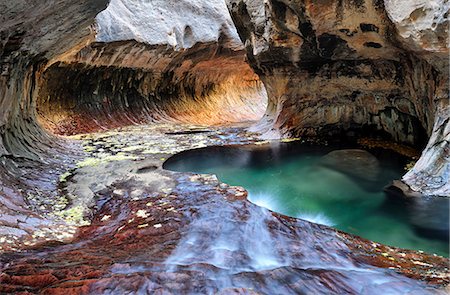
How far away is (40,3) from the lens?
17.4 ft

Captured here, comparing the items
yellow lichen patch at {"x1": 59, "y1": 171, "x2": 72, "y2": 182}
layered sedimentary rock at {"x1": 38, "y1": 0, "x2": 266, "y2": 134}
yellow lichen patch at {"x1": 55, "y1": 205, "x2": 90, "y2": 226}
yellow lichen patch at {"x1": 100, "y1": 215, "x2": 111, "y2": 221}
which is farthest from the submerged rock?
layered sedimentary rock at {"x1": 38, "y1": 0, "x2": 266, "y2": 134}

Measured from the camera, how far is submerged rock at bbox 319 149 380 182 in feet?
24.3

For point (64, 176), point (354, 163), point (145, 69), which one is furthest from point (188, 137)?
point (145, 69)

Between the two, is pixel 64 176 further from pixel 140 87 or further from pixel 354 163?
pixel 140 87

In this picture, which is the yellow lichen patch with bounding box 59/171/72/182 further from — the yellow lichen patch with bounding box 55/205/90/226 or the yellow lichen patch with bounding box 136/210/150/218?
the yellow lichen patch with bounding box 136/210/150/218

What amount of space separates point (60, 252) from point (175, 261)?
44.3 inches

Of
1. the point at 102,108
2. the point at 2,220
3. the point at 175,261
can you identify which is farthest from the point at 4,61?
the point at 102,108

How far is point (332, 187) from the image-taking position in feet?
22.1

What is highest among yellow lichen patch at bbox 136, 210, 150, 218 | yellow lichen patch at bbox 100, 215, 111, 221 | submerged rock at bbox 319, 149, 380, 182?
yellow lichen patch at bbox 136, 210, 150, 218

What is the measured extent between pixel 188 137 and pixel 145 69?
210 inches

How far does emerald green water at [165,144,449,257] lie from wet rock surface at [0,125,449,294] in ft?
1.96

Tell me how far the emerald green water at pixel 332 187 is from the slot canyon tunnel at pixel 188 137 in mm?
389

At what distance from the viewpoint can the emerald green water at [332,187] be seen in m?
5.02

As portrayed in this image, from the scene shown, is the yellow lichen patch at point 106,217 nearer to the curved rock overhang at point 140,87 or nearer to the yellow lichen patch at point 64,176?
the yellow lichen patch at point 64,176
